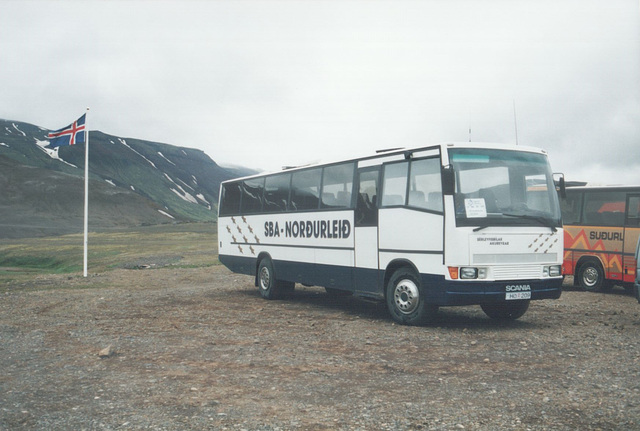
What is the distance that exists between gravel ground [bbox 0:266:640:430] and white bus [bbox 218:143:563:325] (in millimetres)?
663

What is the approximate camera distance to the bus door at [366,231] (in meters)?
12.7

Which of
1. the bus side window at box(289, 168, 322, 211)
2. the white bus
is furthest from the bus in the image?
the bus side window at box(289, 168, 322, 211)

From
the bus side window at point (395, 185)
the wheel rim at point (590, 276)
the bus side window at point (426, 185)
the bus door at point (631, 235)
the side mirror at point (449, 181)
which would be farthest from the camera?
the wheel rim at point (590, 276)

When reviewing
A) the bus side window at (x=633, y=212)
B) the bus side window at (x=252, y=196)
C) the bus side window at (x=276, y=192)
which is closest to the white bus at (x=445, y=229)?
the bus side window at (x=276, y=192)

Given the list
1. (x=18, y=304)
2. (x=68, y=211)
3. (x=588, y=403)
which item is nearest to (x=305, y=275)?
(x=18, y=304)

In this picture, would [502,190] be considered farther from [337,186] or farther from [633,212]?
[633,212]

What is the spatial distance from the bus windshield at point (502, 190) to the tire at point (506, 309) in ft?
5.92

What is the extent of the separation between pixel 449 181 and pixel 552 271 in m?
2.68

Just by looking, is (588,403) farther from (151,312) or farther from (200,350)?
(151,312)

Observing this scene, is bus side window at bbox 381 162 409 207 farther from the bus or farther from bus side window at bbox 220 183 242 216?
the bus

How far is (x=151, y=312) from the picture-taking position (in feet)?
46.1

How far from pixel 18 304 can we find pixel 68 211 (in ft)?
442

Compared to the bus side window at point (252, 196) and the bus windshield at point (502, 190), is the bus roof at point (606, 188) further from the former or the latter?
the bus side window at point (252, 196)

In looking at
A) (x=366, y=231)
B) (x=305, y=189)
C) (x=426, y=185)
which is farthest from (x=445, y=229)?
(x=305, y=189)
